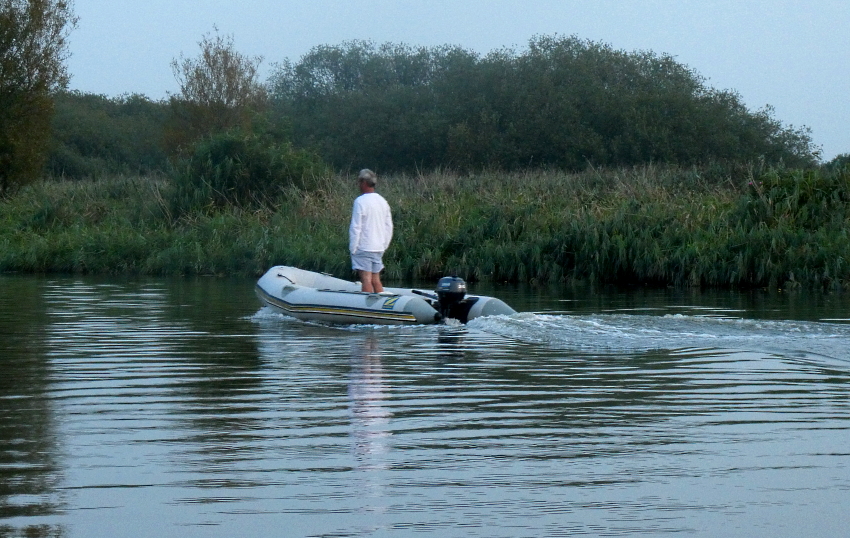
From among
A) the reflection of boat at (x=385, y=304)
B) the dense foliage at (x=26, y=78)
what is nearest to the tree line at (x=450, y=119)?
the dense foliage at (x=26, y=78)

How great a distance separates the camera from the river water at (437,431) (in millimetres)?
4070

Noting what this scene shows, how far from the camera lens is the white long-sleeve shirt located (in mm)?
12484

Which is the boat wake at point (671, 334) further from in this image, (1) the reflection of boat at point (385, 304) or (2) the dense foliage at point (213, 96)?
(2) the dense foliage at point (213, 96)

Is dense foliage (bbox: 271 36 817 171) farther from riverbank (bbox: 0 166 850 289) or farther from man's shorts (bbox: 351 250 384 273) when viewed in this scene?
man's shorts (bbox: 351 250 384 273)

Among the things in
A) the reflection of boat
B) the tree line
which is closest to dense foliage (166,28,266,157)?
the tree line

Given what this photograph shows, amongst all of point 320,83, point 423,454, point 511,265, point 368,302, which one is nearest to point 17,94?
point 511,265

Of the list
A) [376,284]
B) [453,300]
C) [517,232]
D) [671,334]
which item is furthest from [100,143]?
[671,334]

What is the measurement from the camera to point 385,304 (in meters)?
11.8

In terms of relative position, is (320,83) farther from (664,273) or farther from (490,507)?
(490,507)

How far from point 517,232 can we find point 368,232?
29.2 ft

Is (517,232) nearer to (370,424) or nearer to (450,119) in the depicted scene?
(370,424)

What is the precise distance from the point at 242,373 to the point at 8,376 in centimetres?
159

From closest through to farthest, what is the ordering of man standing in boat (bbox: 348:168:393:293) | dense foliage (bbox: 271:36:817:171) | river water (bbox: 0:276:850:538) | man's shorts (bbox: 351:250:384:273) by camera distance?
river water (bbox: 0:276:850:538)
man standing in boat (bbox: 348:168:393:293)
man's shorts (bbox: 351:250:384:273)
dense foliage (bbox: 271:36:817:171)

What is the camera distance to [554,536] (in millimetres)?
3799
